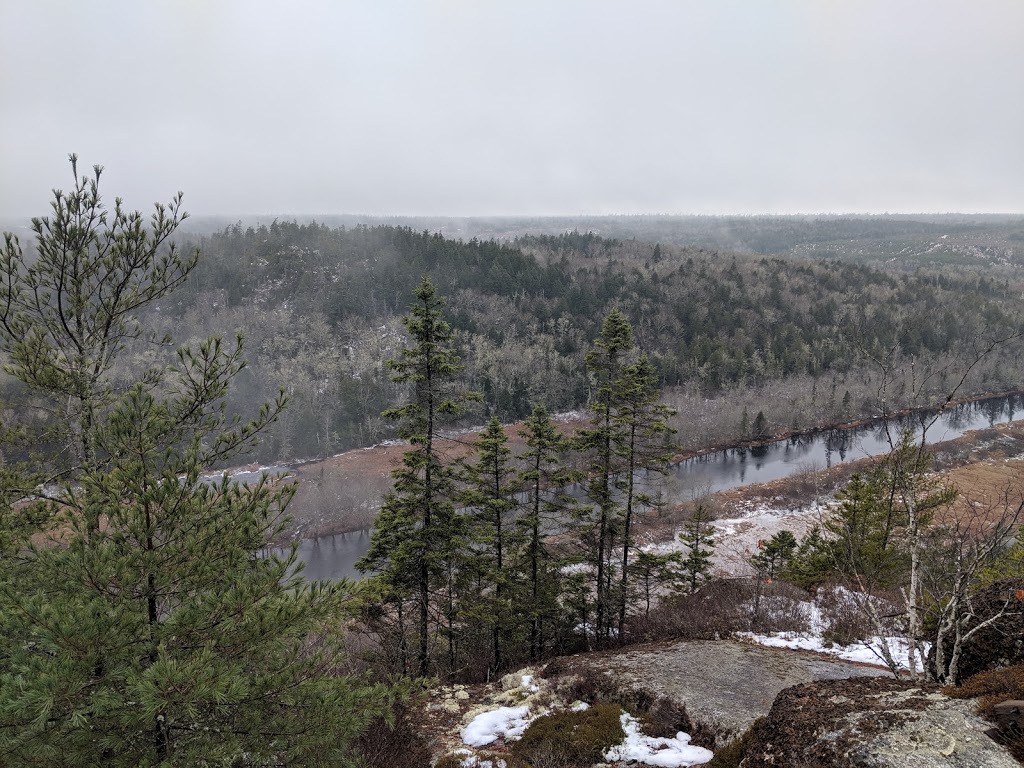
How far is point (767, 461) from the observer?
2699 inches

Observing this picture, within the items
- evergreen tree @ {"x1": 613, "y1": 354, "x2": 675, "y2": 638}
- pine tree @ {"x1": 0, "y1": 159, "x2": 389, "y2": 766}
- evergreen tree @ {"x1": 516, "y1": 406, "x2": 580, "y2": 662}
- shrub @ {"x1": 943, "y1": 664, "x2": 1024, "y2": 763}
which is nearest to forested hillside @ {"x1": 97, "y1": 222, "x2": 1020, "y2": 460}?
evergreen tree @ {"x1": 516, "y1": 406, "x2": 580, "y2": 662}

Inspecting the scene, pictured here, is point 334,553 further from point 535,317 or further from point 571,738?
point 535,317

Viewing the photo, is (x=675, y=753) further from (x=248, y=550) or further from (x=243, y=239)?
(x=243, y=239)

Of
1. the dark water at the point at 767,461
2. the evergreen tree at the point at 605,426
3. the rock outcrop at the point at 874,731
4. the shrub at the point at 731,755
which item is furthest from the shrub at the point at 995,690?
the dark water at the point at 767,461

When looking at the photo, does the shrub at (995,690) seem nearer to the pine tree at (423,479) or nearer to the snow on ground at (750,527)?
the pine tree at (423,479)

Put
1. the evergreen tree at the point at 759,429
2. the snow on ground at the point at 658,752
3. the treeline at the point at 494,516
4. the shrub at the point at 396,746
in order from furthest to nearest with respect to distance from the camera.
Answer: the evergreen tree at the point at 759,429 < the treeline at the point at 494,516 < the shrub at the point at 396,746 < the snow on ground at the point at 658,752

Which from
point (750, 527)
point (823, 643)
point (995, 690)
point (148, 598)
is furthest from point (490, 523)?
point (750, 527)

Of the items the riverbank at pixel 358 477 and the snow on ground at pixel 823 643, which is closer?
the snow on ground at pixel 823 643

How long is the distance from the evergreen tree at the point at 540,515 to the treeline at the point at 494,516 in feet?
0.17

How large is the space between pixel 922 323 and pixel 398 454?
384ft

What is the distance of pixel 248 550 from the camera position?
5918 millimetres

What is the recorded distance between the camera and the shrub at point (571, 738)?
7.80 meters

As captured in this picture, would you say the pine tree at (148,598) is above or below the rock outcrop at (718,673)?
above

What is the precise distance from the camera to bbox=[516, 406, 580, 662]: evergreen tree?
632 inches
